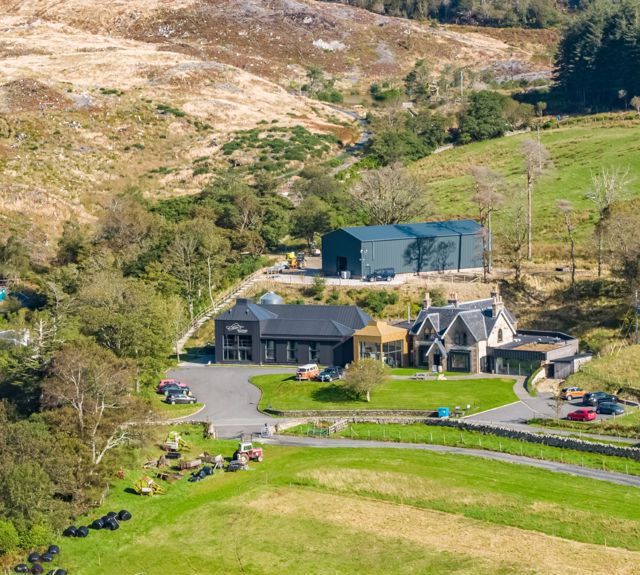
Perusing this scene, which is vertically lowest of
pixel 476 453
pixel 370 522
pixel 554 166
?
pixel 370 522

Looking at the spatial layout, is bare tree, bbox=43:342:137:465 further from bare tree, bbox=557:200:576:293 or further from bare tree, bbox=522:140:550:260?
bare tree, bbox=522:140:550:260

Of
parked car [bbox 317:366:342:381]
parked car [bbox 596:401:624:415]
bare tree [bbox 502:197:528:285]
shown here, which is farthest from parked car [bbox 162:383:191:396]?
bare tree [bbox 502:197:528:285]

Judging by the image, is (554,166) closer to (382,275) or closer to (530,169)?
(530,169)

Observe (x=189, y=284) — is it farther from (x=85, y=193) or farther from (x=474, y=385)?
(x=85, y=193)

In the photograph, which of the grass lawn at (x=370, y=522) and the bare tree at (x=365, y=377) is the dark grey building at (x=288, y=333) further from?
the grass lawn at (x=370, y=522)

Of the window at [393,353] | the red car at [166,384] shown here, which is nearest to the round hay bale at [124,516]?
the red car at [166,384]

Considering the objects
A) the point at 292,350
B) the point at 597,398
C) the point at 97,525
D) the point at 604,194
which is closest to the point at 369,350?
the point at 292,350

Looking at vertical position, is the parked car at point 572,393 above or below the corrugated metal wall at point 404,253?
below
